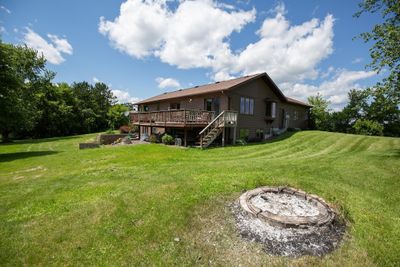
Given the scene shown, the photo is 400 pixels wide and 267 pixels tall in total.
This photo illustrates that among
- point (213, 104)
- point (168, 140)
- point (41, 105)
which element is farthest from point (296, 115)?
point (41, 105)

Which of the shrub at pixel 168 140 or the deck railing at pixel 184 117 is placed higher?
the deck railing at pixel 184 117

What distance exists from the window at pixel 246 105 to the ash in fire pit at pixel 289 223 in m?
12.4

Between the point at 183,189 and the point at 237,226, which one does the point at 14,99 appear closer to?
the point at 183,189

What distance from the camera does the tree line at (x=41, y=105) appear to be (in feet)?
50.1

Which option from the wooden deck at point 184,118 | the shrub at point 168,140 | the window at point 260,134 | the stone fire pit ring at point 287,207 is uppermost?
the wooden deck at point 184,118

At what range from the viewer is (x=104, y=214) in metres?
4.66

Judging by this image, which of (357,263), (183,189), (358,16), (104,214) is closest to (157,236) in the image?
(104,214)

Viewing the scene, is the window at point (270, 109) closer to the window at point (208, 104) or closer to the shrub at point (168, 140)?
the window at point (208, 104)

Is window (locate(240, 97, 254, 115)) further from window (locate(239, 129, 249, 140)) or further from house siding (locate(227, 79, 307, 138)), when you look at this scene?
window (locate(239, 129, 249, 140))

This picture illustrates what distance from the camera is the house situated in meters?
14.6

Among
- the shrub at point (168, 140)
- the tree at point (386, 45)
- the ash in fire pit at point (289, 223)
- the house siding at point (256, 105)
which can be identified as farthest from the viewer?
the house siding at point (256, 105)

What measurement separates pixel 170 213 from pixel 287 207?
268 cm

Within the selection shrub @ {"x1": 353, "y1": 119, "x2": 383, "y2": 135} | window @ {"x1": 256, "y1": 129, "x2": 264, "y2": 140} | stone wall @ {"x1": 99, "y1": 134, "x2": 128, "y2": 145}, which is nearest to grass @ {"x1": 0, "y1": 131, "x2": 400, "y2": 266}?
window @ {"x1": 256, "y1": 129, "x2": 264, "y2": 140}

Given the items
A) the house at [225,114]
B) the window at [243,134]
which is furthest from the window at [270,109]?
the window at [243,134]
